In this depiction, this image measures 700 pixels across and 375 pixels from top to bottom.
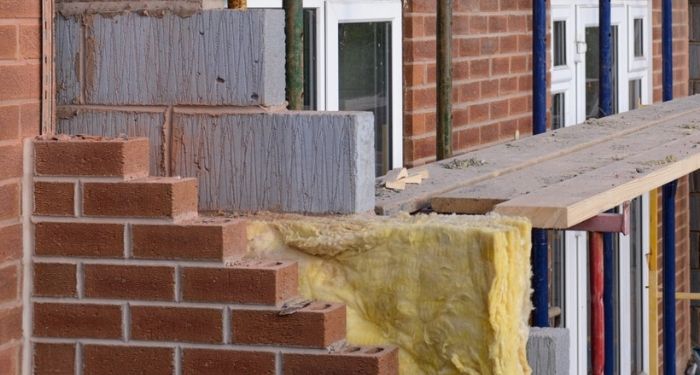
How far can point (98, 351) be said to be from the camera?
3.42 metres

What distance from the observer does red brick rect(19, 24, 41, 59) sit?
11.1 feet

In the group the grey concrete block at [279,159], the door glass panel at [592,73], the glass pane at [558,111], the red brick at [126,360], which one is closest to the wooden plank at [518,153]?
the grey concrete block at [279,159]

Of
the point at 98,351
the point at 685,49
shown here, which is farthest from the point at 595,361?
the point at 685,49

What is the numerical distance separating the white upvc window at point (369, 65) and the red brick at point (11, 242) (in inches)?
99.3

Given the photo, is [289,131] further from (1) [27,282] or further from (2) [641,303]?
(2) [641,303]

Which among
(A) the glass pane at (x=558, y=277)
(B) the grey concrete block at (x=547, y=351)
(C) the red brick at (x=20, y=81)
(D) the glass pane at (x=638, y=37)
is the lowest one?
(A) the glass pane at (x=558, y=277)

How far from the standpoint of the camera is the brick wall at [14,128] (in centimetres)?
333

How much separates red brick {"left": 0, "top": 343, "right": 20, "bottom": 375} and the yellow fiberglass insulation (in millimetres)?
561

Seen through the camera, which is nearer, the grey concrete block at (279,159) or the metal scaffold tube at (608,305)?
the grey concrete block at (279,159)

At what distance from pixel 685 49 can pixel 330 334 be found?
830cm

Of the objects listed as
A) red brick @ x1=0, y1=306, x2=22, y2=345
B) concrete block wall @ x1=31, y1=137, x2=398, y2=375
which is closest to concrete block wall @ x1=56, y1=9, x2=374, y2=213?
concrete block wall @ x1=31, y1=137, x2=398, y2=375

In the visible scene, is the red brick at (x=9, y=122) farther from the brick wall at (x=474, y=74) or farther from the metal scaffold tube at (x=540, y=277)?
the brick wall at (x=474, y=74)

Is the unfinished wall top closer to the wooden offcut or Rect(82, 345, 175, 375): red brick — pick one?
the wooden offcut

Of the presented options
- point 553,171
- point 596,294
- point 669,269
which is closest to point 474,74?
point 669,269
